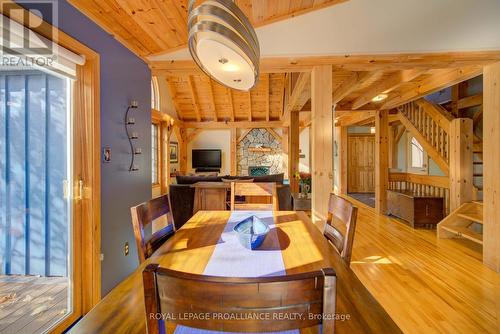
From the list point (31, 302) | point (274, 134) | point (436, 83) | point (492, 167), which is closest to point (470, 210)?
point (492, 167)

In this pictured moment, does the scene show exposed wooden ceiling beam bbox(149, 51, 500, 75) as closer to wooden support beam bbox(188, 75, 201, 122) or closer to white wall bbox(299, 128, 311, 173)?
Answer: wooden support beam bbox(188, 75, 201, 122)

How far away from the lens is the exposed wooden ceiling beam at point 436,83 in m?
3.22

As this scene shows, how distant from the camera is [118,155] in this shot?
2404 millimetres

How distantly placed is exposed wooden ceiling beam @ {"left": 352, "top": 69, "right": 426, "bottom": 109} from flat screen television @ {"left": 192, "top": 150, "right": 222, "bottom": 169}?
5.04 m

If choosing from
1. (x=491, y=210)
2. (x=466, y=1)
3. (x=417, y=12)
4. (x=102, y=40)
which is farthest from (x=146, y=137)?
(x=491, y=210)

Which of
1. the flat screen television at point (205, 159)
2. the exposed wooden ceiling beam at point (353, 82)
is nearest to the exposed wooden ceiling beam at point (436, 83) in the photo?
the exposed wooden ceiling beam at point (353, 82)

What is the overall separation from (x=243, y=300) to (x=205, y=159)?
8.47 metres

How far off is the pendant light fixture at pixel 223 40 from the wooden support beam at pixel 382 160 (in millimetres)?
5048

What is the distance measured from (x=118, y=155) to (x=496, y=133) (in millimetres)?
3922

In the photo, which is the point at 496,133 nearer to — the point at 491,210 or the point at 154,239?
the point at 491,210

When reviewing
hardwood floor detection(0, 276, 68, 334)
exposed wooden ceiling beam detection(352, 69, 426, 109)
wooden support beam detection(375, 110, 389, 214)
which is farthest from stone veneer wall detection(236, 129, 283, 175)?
hardwood floor detection(0, 276, 68, 334)

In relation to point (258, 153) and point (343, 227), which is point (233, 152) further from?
point (343, 227)

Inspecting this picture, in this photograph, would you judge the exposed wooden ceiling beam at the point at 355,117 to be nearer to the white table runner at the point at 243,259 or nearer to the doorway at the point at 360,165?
the doorway at the point at 360,165

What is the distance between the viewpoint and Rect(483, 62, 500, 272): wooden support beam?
9.00 ft
